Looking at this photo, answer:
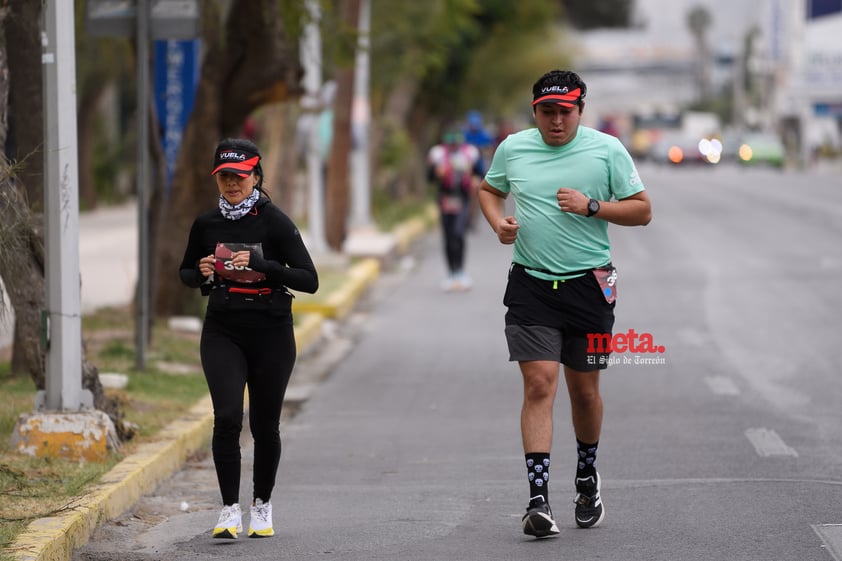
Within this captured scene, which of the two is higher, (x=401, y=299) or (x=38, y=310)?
(x=38, y=310)

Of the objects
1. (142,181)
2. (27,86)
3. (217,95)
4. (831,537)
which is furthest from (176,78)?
(831,537)

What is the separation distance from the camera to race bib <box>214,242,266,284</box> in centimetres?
686

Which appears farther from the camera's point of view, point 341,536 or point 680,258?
point 680,258

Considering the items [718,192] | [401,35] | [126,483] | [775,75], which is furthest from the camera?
Result: [775,75]

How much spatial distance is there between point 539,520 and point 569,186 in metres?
1.43

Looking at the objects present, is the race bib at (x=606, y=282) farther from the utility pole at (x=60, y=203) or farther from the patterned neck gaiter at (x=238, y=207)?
the utility pole at (x=60, y=203)

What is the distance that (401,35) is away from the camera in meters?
31.1

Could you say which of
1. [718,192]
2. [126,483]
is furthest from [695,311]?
[718,192]

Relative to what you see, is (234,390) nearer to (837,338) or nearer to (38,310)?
(38,310)

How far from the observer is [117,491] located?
301 inches

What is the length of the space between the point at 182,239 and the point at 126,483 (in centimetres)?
643

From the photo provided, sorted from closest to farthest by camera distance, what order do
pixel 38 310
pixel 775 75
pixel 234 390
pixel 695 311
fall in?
pixel 234 390 < pixel 38 310 < pixel 695 311 < pixel 775 75

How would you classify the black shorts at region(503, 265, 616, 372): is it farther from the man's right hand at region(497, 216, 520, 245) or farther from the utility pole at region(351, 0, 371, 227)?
the utility pole at region(351, 0, 371, 227)

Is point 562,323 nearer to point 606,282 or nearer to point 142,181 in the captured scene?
point 606,282
